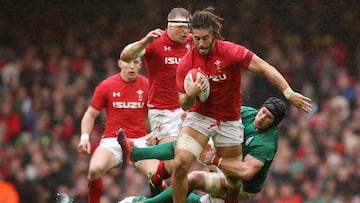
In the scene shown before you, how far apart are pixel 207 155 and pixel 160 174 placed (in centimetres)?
89

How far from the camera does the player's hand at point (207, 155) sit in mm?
10094

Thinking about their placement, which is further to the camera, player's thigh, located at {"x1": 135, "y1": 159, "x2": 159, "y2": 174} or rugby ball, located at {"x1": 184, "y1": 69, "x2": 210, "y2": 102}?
player's thigh, located at {"x1": 135, "y1": 159, "x2": 159, "y2": 174}

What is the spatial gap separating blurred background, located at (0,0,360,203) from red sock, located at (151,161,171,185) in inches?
182

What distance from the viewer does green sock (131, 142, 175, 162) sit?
1034 cm

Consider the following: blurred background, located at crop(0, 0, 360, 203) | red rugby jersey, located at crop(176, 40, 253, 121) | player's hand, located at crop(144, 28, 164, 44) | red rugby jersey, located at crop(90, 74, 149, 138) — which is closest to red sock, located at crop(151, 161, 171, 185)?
red rugby jersey, located at crop(90, 74, 149, 138)

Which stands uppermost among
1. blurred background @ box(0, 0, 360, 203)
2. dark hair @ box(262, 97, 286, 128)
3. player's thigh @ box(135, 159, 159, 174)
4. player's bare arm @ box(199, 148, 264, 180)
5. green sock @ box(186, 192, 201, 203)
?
dark hair @ box(262, 97, 286, 128)

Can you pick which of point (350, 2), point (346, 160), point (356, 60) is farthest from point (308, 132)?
point (350, 2)

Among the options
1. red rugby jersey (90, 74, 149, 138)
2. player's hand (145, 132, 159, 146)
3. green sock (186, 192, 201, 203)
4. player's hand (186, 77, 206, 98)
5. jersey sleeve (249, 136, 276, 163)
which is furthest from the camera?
red rugby jersey (90, 74, 149, 138)

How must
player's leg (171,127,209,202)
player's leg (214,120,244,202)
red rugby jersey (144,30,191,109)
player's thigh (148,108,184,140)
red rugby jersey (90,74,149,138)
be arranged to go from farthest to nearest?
red rugby jersey (90,74,149,138), player's thigh (148,108,184,140), red rugby jersey (144,30,191,109), player's leg (214,120,244,202), player's leg (171,127,209,202)

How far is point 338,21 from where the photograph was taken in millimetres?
19109

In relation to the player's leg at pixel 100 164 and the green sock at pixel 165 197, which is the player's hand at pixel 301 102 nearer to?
the green sock at pixel 165 197

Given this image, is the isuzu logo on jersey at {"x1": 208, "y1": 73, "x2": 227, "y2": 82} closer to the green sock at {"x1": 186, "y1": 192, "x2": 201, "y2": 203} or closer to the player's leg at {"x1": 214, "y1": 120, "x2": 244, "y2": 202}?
the player's leg at {"x1": 214, "y1": 120, "x2": 244, "y2": 202}

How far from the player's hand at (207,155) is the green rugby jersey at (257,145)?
0.40 m

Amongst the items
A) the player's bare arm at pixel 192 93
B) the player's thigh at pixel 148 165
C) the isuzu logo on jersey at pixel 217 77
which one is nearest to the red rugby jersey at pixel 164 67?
the player's thigh at pixel 148 165
